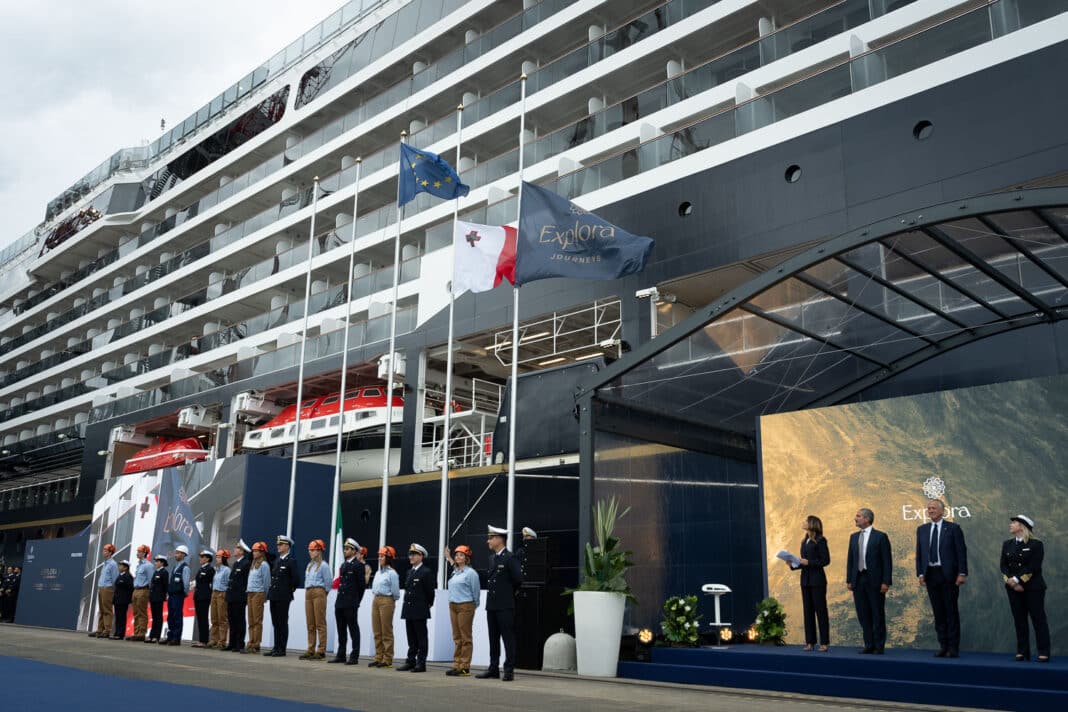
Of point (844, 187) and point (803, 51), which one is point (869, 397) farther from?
point (803, 51)

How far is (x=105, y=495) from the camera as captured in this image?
19.2 metres

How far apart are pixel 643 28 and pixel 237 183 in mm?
17211

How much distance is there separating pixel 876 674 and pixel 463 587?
440 cm

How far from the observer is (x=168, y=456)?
28.0 meters

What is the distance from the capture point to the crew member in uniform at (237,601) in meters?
13.4

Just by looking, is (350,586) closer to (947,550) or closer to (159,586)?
(159,586)

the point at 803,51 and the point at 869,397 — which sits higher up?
the point at 803,51

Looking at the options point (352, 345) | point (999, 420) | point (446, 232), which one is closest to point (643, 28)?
point (446, 232)

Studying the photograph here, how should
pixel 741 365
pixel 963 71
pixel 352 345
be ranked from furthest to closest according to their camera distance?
pixel 352 345, pixel 963 71, pixel 741 365

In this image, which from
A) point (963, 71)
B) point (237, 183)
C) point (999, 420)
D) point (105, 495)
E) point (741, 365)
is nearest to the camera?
point (999, 420)

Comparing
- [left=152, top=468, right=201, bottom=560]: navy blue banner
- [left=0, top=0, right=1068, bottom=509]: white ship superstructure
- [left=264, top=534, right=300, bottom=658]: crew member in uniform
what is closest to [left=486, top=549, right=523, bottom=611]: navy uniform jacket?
[left=264, top=534, right=300, bottom=658]: crew member in uniform

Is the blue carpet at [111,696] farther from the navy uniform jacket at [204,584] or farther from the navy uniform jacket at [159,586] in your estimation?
the navy uniform jacket at [159,586]

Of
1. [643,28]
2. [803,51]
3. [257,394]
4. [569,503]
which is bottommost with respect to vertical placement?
[569,503]

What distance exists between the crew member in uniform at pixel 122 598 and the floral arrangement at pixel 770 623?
1074 centimetres
